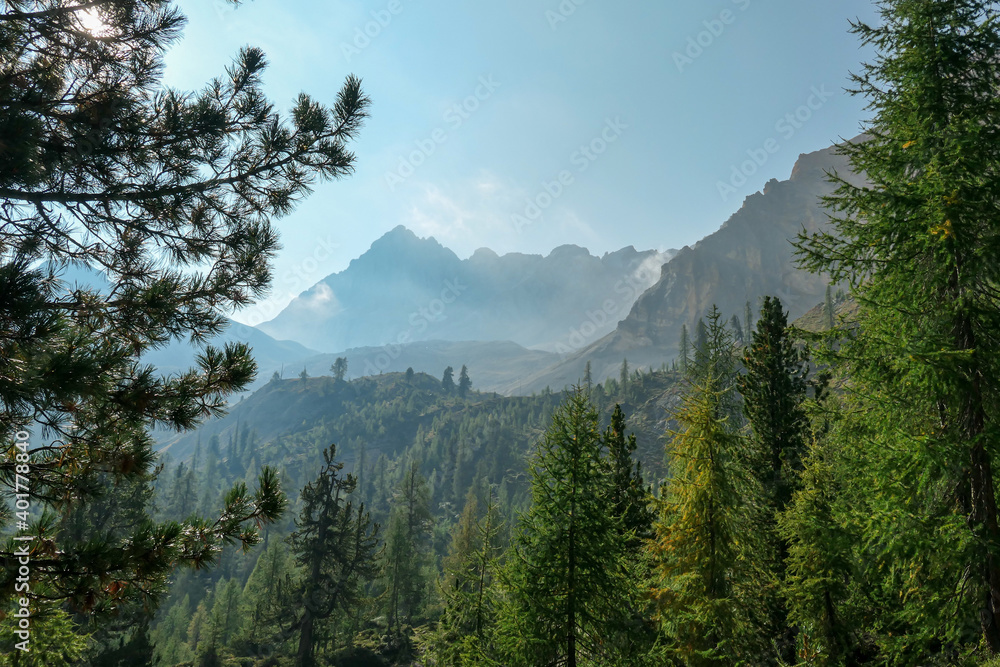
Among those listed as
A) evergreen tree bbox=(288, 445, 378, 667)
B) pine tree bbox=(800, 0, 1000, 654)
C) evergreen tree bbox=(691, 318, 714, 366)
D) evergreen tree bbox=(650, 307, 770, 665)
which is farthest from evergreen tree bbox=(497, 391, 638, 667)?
evergreen tree bbox=(288, 445, 378, 667)

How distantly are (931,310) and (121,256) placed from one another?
39.2 ft

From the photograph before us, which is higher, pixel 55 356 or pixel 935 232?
pixel 935 232

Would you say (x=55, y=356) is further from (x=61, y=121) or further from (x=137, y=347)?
(x=61, y=121)

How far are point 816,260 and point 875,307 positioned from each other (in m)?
1.18

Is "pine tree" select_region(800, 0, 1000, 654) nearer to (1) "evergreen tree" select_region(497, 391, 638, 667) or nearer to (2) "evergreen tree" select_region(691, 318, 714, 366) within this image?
(1) "evergreen tree" select_region(497, 391, 638, 667)

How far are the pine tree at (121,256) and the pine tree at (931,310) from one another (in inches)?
338

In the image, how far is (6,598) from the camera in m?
4.11

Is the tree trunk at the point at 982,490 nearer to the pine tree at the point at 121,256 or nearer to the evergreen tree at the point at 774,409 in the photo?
the pine tree at the point at 121,256

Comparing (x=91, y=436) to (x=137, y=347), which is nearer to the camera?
(x=91, y=436)

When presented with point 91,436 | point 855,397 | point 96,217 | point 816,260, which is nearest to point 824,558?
point 855,397

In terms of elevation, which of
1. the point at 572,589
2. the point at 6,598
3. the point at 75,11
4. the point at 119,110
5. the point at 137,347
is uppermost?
the point at 75,11

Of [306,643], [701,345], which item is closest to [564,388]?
[306,643]

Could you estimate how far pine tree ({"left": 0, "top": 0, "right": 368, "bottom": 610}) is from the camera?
4.09 meters

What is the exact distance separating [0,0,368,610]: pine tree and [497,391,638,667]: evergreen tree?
6077 mm
